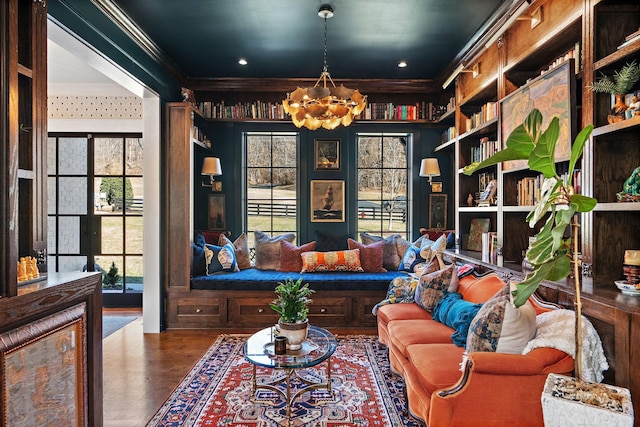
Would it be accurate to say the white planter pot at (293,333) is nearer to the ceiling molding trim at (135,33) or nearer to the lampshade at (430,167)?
the ceiling molding trim at (135,33)

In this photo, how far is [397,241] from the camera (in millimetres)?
5199

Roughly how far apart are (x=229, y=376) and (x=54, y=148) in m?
4.47

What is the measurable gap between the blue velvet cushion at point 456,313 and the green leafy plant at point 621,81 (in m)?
1.57

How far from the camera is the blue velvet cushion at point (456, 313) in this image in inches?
103

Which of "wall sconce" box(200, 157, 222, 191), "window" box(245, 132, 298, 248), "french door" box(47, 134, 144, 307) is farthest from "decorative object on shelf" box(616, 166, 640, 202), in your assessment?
"french door" box(47, 134, 144, 307)

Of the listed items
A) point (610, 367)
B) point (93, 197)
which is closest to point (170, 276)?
point (93, 197)

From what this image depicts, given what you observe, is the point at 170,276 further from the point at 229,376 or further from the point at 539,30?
the point at 539,30

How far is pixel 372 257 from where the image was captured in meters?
4.96

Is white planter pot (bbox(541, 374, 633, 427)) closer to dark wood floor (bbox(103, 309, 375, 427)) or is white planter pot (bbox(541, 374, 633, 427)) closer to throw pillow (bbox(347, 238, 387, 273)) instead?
dark wood floor (bbox(103, 309, 375, 427))

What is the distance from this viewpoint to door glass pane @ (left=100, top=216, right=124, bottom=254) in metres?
5.60

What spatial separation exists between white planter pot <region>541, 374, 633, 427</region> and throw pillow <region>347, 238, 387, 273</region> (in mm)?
3249

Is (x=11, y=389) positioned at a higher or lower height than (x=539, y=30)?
lower

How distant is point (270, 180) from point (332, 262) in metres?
1.63

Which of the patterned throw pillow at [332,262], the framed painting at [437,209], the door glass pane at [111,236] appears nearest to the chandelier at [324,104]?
the patterned throw pillow at [332,262]
